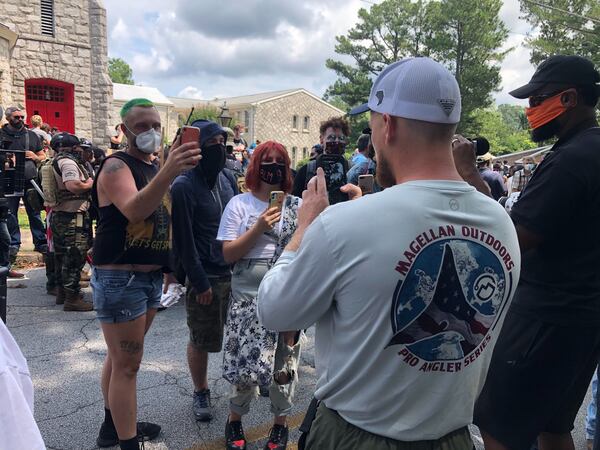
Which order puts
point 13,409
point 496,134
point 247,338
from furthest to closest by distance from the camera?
point 496,134, point 247,338, point 13,409

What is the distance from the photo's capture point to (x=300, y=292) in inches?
50.4

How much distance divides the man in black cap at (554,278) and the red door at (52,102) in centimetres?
1752

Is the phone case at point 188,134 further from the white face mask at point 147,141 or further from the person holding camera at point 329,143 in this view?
the person holding camera at point 329,143

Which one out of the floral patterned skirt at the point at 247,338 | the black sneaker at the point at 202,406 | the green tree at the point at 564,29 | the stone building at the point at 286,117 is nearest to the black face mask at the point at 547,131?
the floral patterned skirt at the point at 247,338

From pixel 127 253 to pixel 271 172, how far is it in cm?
101

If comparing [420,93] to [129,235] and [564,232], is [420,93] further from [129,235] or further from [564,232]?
[129,235]

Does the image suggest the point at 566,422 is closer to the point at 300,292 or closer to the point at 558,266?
the point at 558,266

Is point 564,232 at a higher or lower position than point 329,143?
lower

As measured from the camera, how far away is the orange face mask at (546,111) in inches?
88.5

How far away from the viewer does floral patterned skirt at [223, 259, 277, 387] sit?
9.11ft

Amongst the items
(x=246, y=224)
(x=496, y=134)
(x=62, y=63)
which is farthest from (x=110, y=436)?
(x=496, y=134)

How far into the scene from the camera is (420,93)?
129 centimetres

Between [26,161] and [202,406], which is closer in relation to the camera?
[202,406]

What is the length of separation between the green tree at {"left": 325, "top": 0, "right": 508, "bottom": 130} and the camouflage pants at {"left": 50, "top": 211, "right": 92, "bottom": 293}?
104ft
